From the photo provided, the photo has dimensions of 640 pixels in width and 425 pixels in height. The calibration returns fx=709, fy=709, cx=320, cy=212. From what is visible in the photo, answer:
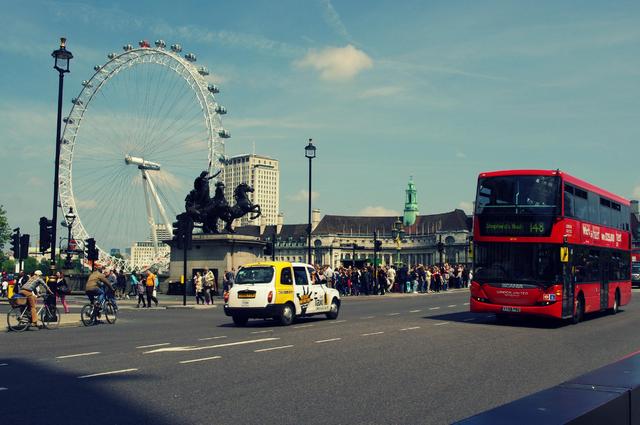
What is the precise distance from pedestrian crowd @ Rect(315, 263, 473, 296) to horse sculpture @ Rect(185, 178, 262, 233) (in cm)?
708

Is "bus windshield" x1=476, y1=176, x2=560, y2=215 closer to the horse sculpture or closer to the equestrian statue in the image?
the horse sculpture

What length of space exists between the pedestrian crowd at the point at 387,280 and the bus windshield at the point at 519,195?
68.3ft

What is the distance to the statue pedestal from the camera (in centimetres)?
4347

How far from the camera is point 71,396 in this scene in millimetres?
8578

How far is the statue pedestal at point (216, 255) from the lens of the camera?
143ft

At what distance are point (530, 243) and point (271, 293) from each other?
23.7ft

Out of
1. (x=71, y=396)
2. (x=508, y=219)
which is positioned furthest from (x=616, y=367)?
(x=508, y=219)

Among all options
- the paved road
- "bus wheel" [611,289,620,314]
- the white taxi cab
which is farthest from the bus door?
the white taxi cab

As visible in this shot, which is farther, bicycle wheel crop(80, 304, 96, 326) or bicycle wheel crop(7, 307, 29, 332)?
bicycle wheel crop(80, 304, 96, 326)

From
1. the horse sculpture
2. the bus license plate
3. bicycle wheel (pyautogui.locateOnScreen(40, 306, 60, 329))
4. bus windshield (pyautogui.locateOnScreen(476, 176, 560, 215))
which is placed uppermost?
the horse sculpture

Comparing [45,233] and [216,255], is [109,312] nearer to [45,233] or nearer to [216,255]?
[45,233]

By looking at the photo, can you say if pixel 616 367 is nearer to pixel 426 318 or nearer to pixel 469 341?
pixel 469 341

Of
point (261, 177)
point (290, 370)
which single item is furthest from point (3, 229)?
point (290, 370)

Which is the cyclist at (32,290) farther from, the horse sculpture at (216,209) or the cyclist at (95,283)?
the horse sculpture at (216,209)
